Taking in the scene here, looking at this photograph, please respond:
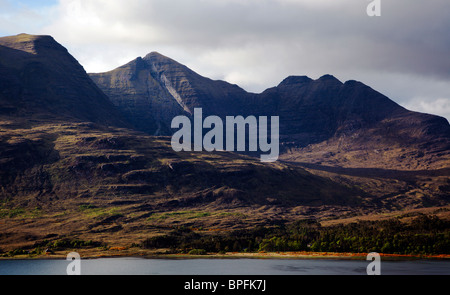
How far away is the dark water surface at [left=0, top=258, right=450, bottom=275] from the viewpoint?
139m

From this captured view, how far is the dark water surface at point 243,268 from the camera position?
138750 mm

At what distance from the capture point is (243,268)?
487 ft
